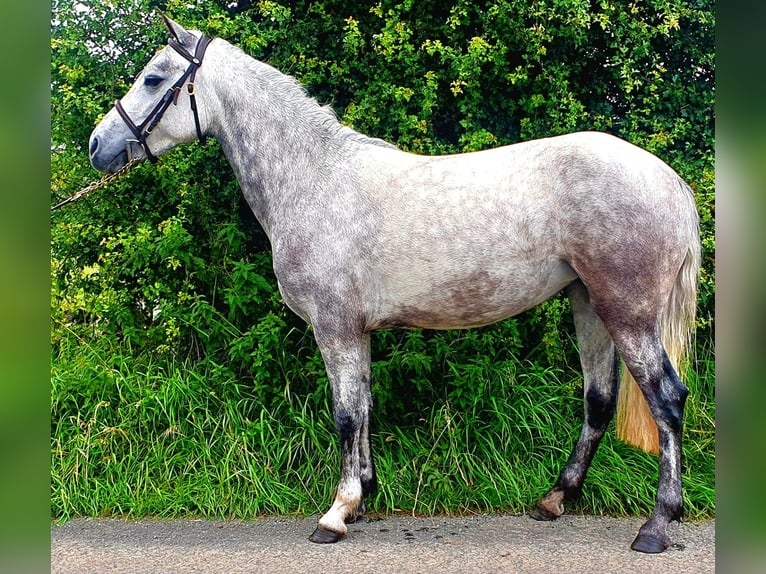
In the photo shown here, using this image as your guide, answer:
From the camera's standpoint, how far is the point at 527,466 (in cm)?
407

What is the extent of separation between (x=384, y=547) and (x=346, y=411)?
70 centimetres

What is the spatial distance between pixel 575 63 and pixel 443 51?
1024 mm

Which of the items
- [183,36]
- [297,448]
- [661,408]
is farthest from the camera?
[297,448]

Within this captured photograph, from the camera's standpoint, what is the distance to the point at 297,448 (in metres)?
4.12

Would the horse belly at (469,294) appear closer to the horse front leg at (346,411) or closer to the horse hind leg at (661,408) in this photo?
the horse front leg at (346,411)

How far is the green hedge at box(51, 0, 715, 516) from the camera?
13.7 feet

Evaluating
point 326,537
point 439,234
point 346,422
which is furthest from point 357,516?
point 439,234

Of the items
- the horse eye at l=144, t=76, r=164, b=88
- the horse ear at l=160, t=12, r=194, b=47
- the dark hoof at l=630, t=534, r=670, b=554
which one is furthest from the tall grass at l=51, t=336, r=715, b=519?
the horse ear at l=160, t=12, r=194, b=47

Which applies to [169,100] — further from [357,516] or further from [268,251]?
[357,516]

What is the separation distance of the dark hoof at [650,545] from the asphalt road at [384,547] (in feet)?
0.11

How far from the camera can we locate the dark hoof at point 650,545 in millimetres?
3148

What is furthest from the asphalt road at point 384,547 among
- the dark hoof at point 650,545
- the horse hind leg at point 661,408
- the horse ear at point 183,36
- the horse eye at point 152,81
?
the horse ear at point 183,36
